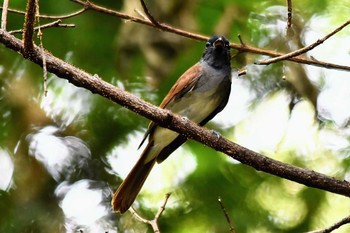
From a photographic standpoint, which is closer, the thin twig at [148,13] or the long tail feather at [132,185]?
the thin twig at [148,13]

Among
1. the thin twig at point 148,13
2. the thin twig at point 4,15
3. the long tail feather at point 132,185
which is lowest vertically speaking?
the long tail feather at point 132,185

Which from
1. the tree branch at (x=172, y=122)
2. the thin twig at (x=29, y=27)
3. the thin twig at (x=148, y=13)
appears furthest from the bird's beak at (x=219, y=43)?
the thin twig at (x=29, y=27)

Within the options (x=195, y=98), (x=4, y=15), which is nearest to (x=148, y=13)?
(x=4, y=15)

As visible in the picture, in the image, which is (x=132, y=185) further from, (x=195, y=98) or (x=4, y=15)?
(x=4, y=15)

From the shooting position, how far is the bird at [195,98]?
404 centimetres

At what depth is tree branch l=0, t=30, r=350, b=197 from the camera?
2.66m

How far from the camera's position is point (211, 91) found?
13.5ft

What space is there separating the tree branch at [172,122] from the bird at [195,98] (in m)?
1.01

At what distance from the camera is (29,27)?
7.98 feet

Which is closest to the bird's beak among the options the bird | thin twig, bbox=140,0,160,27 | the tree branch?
the bird

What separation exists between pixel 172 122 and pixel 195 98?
1.31 m

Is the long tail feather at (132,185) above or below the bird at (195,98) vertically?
below

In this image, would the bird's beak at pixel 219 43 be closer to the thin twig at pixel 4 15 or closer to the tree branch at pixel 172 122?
the tree branch at pixel 172 122

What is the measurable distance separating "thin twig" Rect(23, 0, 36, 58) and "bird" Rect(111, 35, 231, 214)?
1477 millimetres
